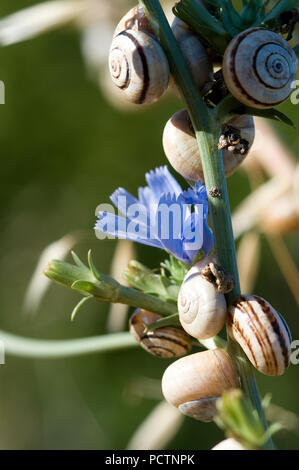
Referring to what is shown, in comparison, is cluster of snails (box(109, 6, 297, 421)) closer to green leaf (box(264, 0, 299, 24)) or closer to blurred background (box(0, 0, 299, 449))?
green leaf (box(264, 0, 299, 24))

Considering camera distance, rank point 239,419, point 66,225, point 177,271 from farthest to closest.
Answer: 1. point 66,225
2. point 177,271
3. point 239,419

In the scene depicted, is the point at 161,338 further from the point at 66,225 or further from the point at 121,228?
the point at 66,225

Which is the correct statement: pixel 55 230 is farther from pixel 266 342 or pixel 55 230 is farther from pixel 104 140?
pixel 266 342

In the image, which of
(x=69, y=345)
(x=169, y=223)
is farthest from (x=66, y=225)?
(x=169, y=223)

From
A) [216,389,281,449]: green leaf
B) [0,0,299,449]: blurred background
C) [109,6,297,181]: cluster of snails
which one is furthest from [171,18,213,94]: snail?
[0,0,299,449]: blurred background

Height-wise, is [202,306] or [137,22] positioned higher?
Answer: [137,22]
